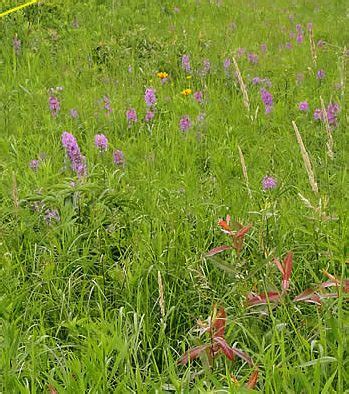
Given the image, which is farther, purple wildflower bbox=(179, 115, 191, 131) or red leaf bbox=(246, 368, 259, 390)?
purple wildflower bbox=(179, 115, 191, 131)

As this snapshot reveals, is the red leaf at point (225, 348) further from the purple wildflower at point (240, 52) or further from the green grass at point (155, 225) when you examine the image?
the purple wildflower at point (240, 52)

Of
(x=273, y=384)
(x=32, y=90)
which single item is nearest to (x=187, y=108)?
(x=32, y=90)

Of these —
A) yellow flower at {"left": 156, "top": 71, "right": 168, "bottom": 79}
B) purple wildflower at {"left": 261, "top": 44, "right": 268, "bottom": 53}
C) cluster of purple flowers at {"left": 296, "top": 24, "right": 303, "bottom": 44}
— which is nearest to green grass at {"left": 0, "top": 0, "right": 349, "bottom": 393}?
yellow flower at {"left": 156, "top": 71, "right": 168, "bottom": 79}

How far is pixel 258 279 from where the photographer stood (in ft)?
7.42

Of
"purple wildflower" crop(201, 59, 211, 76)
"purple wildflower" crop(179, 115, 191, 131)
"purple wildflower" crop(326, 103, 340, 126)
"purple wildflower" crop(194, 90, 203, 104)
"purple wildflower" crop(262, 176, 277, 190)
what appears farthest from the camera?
"purple wildflower" crop(201, 59, 211, 76)

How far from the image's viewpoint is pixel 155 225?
261 cm

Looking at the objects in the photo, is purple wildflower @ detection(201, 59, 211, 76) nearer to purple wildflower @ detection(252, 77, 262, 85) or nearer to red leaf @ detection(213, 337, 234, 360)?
purple wildflower @ detection(252, 77, 262, 85)

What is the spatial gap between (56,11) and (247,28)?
230 cm

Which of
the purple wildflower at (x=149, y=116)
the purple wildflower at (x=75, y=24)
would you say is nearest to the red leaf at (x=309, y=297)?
the purple wildflower at (x=149, y=116)

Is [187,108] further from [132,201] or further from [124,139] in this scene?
[132,201]

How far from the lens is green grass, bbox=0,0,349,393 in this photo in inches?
72.2

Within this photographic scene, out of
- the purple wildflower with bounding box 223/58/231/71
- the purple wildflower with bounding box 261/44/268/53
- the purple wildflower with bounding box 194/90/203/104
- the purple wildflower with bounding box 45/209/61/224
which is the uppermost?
the purple wildflower with bounding box 45/209/61/224

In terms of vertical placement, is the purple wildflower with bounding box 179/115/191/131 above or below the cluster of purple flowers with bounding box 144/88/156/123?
below

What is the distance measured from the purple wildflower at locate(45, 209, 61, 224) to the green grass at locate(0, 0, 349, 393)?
4cm
